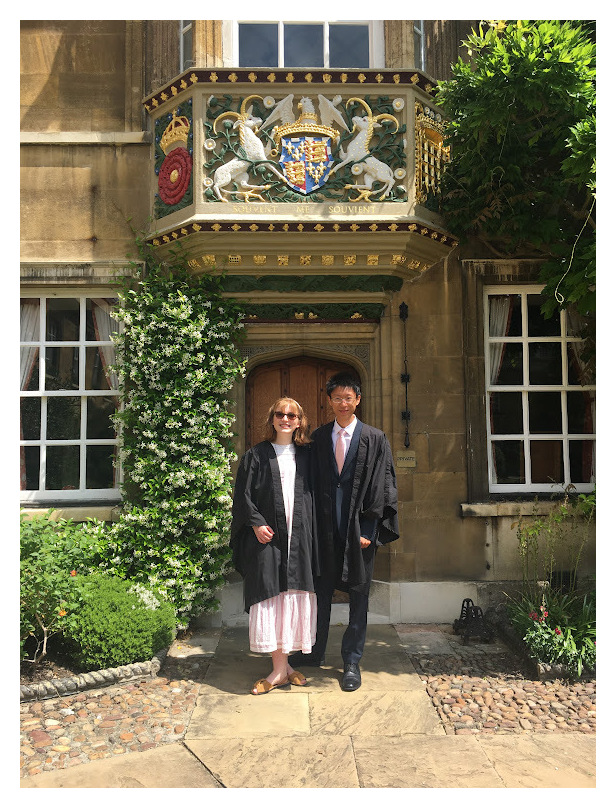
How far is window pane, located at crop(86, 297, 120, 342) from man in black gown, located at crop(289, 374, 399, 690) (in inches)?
115

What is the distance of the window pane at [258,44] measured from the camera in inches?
236

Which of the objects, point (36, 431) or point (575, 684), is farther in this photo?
point (36, 431)

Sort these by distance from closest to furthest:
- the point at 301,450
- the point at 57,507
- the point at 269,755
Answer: the point at 269,755 → the point at 301,450 → the point at 57,507

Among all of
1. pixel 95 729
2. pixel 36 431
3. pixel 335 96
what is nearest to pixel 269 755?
pixel 95 729

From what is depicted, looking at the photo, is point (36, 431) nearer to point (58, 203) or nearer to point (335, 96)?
point (58, 203)

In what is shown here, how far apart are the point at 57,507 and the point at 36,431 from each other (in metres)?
0.81

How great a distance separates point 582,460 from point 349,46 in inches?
186

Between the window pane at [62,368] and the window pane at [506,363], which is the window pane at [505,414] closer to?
the window pane at [506,363]

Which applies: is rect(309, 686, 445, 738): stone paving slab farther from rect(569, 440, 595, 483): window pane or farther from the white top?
rect(569, 440, 595, 483): window pane

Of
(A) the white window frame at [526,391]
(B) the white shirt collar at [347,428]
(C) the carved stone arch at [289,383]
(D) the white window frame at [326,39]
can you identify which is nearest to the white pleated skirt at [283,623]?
(B) the white shirt collar at [347,428]

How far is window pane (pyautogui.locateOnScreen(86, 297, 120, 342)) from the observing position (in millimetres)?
6477

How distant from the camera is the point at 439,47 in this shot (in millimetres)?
6344

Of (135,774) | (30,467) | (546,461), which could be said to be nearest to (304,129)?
(546,461)

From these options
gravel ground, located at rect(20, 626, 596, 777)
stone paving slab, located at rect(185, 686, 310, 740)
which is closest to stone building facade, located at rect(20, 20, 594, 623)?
gravel ground, located at rect(20, 626, 596, 777)
